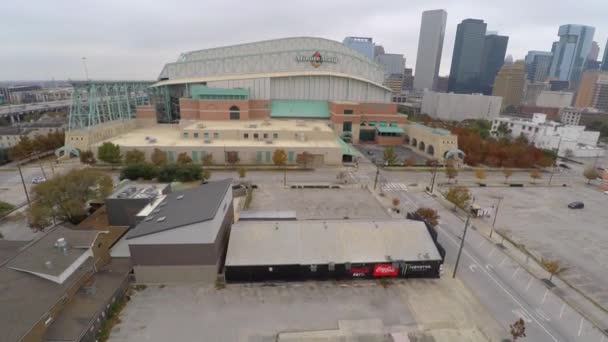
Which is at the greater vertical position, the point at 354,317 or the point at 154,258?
the point at 154,258

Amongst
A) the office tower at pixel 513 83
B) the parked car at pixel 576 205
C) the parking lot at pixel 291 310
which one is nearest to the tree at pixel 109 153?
the parking lot at pixel 291 310

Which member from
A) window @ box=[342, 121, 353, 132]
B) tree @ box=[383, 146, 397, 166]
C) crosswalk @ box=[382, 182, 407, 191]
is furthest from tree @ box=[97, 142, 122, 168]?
window @ box=[342, 121, 353, 132]

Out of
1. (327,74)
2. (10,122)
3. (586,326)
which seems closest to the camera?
(586,326)

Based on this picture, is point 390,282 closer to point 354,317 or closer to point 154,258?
point 354,317

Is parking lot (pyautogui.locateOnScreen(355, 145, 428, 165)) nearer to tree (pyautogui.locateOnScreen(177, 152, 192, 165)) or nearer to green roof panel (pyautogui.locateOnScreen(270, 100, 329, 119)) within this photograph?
green roof panel (pyautogui.locateOnScreen(270, 100, 329, 119))

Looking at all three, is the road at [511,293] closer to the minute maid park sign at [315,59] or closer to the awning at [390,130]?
the awning at [390,130]

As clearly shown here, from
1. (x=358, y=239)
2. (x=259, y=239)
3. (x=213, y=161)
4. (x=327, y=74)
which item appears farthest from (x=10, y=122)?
(x=358, y=239)
